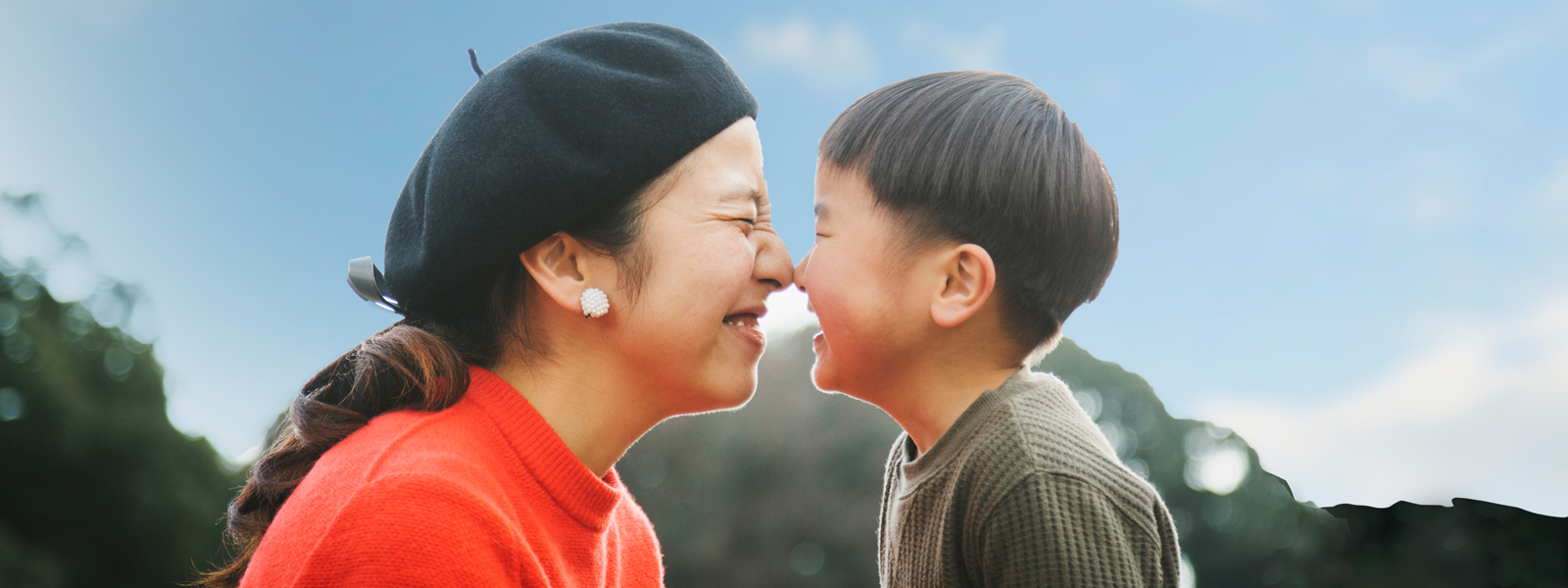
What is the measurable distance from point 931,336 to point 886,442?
241 inches

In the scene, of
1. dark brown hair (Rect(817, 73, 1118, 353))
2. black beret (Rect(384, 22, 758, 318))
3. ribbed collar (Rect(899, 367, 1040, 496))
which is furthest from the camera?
dark brown hair (Rect(817, 73, 1118, 353))

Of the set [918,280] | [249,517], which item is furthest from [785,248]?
[249,517]

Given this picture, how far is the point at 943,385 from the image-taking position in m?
2.15

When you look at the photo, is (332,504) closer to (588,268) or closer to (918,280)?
(588,268)

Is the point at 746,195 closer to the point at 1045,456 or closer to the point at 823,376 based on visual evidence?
the point at 823,376

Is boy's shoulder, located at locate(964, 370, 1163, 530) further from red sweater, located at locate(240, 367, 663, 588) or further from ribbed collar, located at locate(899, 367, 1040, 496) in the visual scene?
red sweater, located at locate(240, 367, 663, 588)

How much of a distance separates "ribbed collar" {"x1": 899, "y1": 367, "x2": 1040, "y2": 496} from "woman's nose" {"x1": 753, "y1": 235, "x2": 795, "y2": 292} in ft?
1.85

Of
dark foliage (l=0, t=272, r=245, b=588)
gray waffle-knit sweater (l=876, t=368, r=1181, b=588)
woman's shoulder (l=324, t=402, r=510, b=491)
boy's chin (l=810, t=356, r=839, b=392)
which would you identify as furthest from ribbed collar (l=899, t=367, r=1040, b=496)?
dark foliage (l=0, t=272, r=245, b=588)

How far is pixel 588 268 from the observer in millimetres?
1870

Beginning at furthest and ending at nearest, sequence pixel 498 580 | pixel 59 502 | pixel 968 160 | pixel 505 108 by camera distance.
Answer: pixel 59 502 → pixel 968 160 → pixel 505 108 → pixel 498 580

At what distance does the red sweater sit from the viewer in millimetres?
1328

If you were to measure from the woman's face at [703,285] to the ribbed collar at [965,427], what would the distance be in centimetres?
48

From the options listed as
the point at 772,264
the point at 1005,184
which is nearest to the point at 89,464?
the point at 772,264

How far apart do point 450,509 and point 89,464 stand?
770cm
